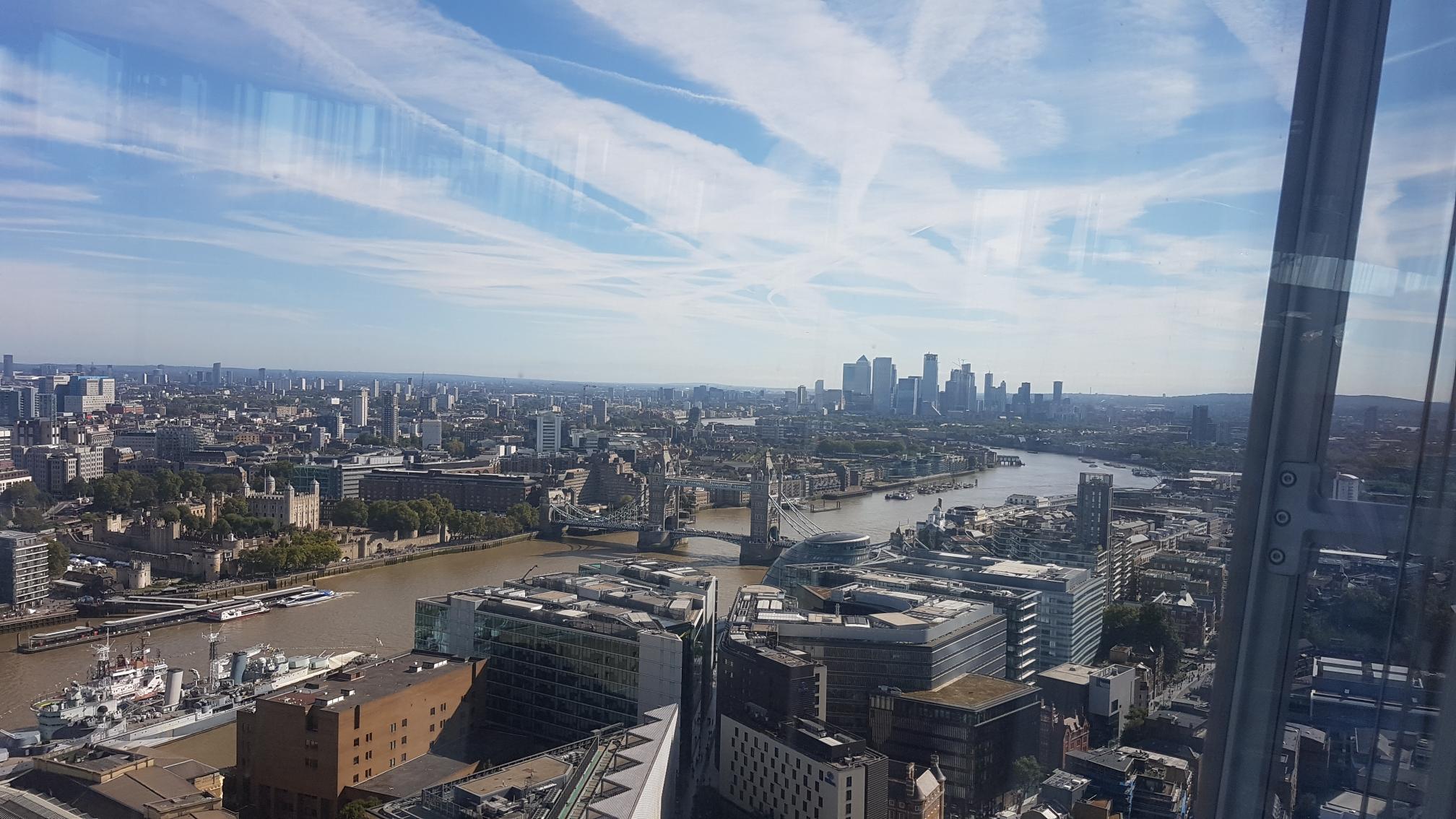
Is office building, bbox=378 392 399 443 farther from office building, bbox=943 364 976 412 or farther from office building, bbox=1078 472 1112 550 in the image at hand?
office building, bbox=1078 472 1112 550

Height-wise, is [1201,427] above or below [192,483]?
above

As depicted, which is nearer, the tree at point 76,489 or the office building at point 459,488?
the tree at point 76,489

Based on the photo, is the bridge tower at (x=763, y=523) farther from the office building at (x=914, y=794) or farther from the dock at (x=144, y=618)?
the office building at (x=914, y=794)

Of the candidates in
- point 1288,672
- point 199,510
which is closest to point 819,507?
point 199,510

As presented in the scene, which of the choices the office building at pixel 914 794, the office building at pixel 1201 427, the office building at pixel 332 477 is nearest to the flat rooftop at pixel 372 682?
the office building at pixel 914 794

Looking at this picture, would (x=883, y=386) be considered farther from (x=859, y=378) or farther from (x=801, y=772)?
(x=801, y=772)

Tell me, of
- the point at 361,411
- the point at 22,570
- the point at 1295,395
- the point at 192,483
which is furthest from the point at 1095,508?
the point at 361,411
